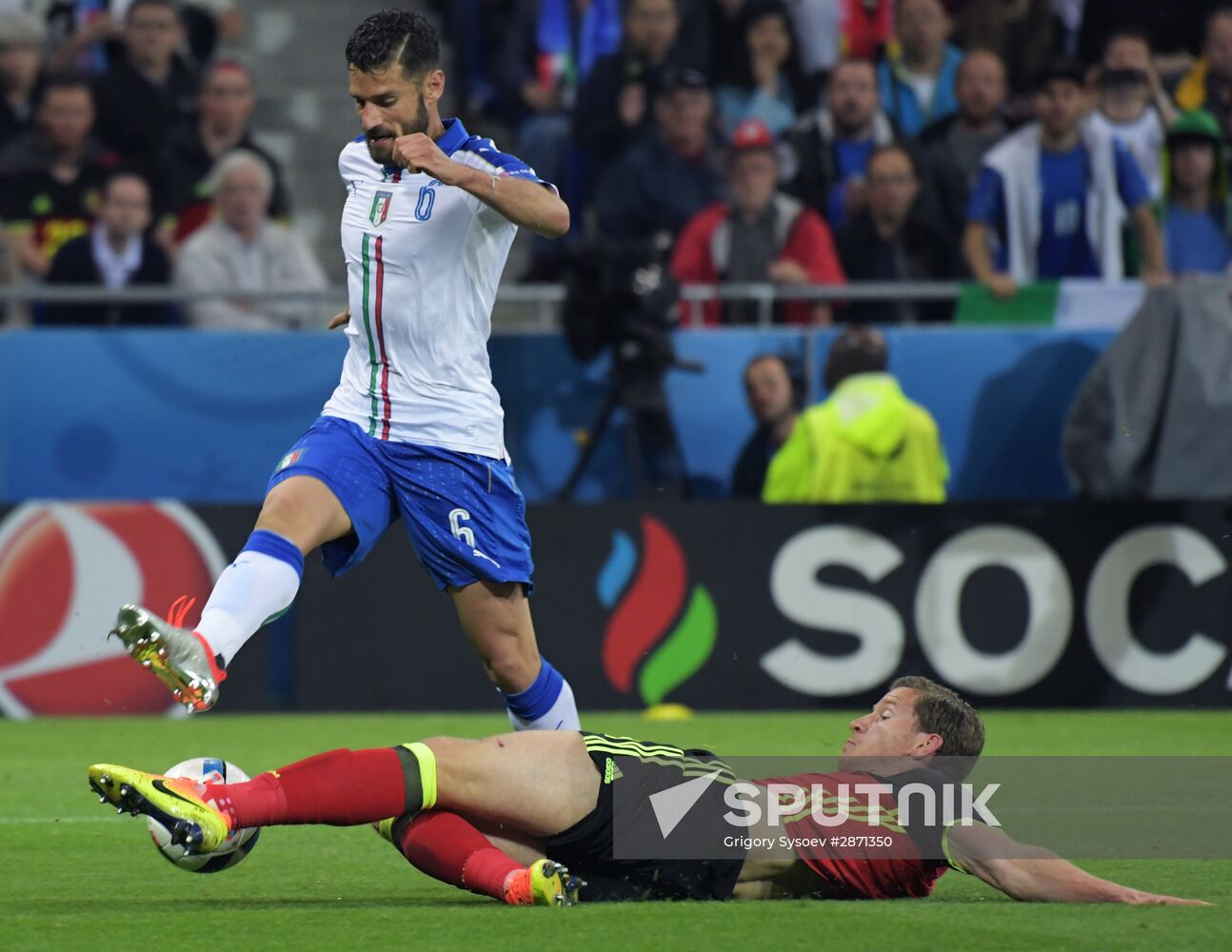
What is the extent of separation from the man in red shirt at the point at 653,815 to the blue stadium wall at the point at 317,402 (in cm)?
580

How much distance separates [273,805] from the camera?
15.8ft

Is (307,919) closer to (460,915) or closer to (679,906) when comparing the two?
(460,915)

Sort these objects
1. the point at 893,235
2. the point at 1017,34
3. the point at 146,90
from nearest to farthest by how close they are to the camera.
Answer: the point at 893,235
the point at 146,90
the point at 1017,34

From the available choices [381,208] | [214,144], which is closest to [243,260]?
[214,144]

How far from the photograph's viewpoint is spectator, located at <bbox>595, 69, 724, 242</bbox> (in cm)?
1189

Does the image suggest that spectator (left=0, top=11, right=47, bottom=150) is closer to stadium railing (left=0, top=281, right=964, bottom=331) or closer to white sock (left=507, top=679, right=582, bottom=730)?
stadium railing (left=0, top=281, right=964, bottom=331)

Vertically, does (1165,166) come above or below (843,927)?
above

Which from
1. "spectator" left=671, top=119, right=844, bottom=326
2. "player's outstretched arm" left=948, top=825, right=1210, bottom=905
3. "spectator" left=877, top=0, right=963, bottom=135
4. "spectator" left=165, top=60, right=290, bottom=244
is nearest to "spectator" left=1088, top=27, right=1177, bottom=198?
"spectator" left=877, top=0, right=963, bottom=135

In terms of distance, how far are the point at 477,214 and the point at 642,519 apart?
16.1 ft

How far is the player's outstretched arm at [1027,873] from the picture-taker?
499cm

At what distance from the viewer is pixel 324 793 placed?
482cm

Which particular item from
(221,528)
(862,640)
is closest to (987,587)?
(862,640)

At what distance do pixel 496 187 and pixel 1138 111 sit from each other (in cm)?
742

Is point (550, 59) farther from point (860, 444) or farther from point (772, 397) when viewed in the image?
point (860, 444)
